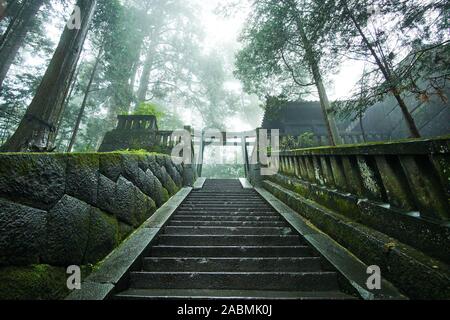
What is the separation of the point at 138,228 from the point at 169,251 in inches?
30.2

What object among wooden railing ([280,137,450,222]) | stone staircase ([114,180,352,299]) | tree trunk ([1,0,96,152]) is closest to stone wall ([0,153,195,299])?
stone staircase ([114,180,352,299])

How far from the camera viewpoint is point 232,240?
3338mm

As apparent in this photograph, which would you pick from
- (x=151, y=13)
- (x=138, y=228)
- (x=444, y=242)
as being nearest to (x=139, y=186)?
(x=138, y=228)

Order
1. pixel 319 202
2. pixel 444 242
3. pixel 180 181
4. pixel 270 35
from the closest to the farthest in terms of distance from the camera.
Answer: pixel 444 242 → pixel 319 202 → pixel 180 181 → pixel 270 35

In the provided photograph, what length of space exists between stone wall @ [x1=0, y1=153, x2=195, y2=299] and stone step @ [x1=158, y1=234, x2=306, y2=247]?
795 millimetres

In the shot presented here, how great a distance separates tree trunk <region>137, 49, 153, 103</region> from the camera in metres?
18.8

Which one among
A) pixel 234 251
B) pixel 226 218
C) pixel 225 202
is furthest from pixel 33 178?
pixel 225 202

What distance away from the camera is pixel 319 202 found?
12.1 ft

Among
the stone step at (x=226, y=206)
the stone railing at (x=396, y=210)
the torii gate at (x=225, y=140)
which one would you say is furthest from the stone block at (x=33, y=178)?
the torii gate at (x=225, y=140)

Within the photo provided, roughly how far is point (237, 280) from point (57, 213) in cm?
191

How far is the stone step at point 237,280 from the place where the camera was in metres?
2.36

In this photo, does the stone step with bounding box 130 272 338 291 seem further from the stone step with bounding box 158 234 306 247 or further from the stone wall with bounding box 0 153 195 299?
the stone step with bounding box 158 234 306 247
